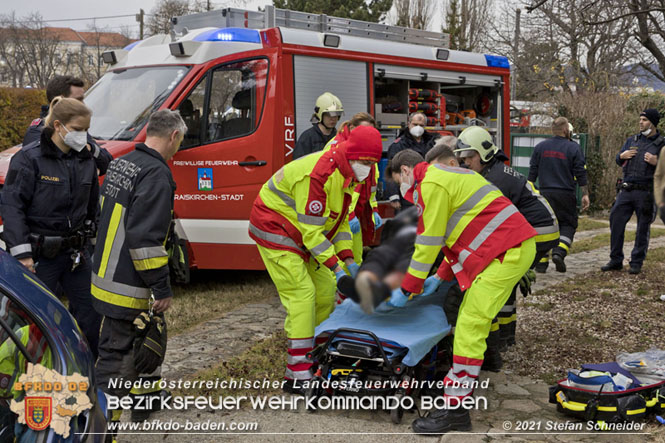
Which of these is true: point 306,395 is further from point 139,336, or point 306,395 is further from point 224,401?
point 139,336

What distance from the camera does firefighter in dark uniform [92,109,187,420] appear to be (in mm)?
3586

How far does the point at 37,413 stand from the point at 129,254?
1.56 metres

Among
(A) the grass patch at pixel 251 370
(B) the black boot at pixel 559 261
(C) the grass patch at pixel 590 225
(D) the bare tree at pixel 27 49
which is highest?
(D) the bare tree at pixel 27 49

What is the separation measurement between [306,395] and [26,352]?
237 cm

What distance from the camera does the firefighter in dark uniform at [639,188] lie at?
828cm

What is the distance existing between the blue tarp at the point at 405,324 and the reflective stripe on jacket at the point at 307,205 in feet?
1.32

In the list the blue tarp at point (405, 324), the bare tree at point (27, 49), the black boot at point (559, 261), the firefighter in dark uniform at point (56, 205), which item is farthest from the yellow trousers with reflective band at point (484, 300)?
the bare tree at point (27, 49)

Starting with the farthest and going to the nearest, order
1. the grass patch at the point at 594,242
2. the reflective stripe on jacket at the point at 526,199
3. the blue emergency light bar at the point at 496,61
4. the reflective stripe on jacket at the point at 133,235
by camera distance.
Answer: the grass patch at the point at 594,242, the blue emergency light bar at the point at 496,61, the reflective stripe on jacket at the point at 526,199, the reflective stripe on jacket at the point at 133,235

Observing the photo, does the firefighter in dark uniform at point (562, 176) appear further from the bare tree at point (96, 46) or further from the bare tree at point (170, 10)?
the bare tree at point (96, 46)

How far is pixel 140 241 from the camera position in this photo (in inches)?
140

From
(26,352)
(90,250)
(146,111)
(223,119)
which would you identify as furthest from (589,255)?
(26,352)

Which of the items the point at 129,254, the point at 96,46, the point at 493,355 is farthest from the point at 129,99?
the point at 96,46

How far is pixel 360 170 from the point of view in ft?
14.5

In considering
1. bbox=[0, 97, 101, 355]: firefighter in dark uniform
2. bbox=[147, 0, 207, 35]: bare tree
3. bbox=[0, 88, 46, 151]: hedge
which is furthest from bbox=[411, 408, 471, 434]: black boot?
bbox=[147, 0, 207, 35]: bare tree
